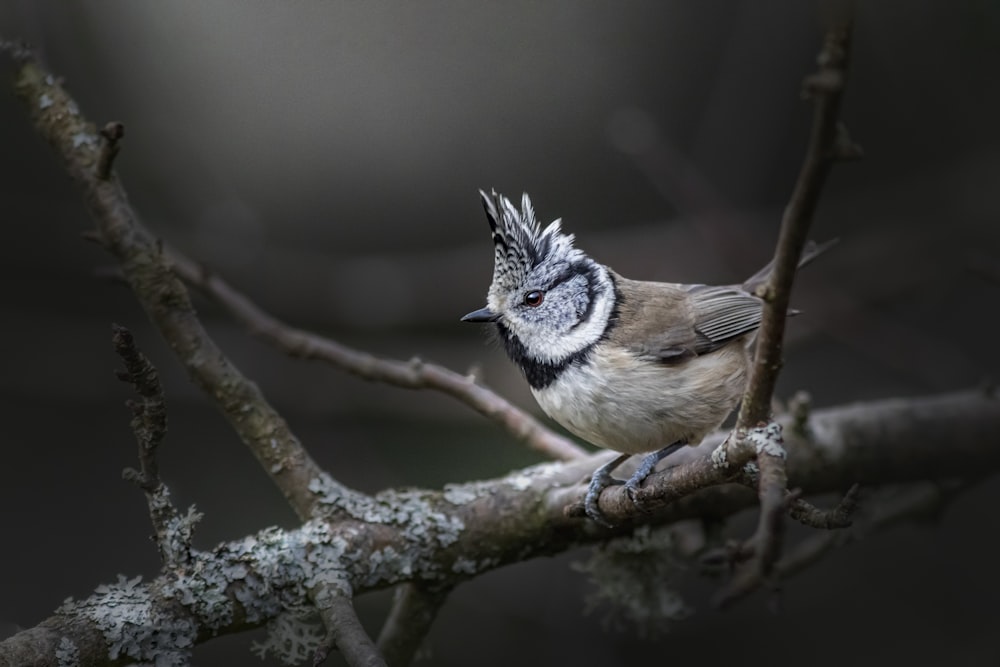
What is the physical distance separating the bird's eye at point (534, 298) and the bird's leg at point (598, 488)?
607mm

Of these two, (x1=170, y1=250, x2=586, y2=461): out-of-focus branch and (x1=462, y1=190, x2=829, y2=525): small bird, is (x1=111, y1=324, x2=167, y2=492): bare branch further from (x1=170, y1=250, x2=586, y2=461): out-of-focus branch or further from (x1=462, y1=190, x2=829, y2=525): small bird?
(x1=462, y1=190, x2=829, y2=525): small bird

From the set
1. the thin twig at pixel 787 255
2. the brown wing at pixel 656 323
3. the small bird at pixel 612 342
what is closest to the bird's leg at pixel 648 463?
the small bird at pixel 612 342

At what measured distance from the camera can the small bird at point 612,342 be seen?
2900mm

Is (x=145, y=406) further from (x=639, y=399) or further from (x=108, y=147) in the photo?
(x=639, y=399)

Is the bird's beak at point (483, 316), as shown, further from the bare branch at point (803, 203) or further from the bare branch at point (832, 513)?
the bare branch at point (832, 513)

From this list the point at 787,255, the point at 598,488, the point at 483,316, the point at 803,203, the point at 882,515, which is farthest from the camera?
the point at 882,515

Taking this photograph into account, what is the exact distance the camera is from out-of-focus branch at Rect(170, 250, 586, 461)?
320cm

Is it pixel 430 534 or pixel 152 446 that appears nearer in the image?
pixel 152 446

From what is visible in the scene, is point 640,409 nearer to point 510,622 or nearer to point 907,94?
Result: point 510,622

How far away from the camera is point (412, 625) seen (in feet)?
9.24

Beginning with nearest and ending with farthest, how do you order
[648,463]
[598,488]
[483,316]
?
[598,488]
[648,463]
[483,316]

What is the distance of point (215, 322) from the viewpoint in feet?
17.7

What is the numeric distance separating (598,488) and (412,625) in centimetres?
69

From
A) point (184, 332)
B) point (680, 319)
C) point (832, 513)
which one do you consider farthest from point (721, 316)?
point (184, 332)
